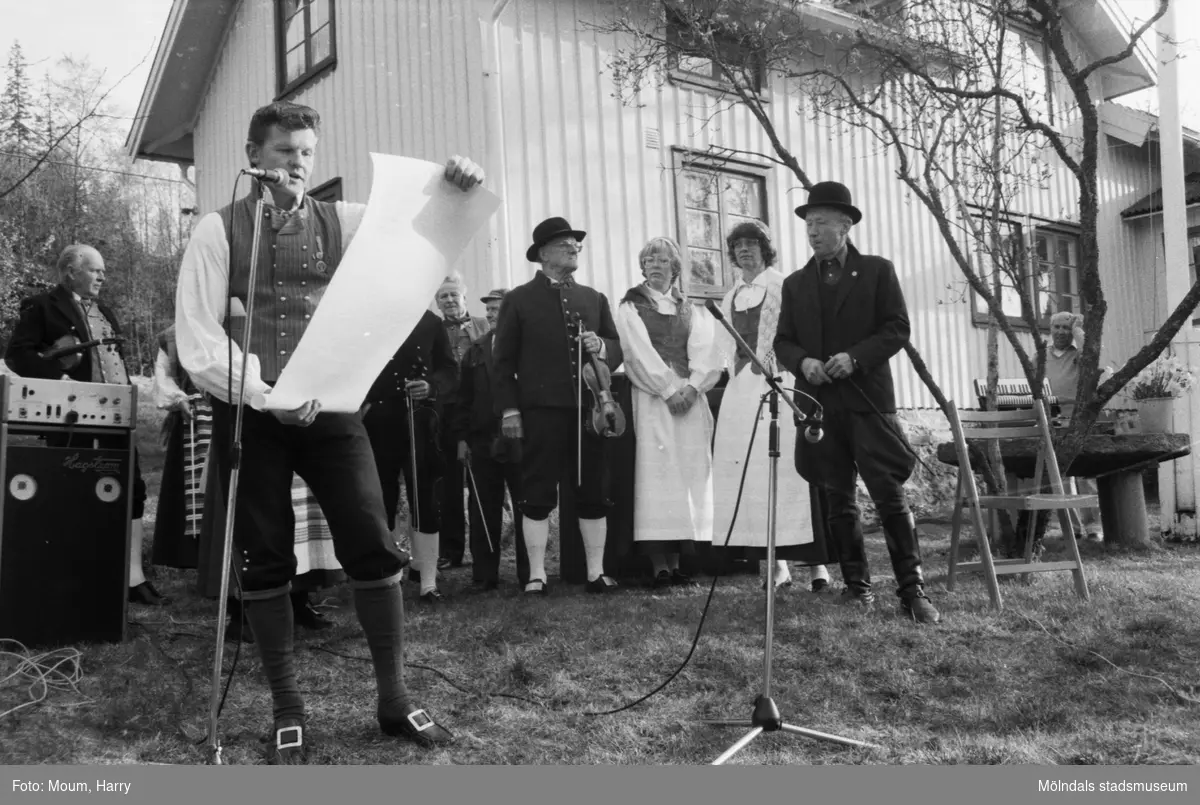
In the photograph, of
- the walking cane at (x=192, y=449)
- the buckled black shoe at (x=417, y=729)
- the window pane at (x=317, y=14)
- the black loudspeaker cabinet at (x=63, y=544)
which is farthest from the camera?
the window pane at (x=317, y=14)

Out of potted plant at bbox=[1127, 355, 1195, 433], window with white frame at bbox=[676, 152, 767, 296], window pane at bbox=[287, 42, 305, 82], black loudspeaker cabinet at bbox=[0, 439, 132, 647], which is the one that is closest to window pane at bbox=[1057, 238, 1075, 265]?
window with white frame at bbox=[676, 152, 767, 296]

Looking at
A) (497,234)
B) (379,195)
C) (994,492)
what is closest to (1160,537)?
(994,492)

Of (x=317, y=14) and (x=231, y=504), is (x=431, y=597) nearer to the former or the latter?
(x=231, y=504)

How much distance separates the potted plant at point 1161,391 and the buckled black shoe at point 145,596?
21.4ft

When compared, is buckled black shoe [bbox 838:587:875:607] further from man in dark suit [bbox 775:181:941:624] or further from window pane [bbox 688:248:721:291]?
window pane [bbox 688:248:721:291]

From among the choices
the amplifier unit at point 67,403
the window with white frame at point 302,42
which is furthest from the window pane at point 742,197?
the amplifier unit at point 67,403

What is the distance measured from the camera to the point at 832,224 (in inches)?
204

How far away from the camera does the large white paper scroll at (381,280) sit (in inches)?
122

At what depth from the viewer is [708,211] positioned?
1016 cm

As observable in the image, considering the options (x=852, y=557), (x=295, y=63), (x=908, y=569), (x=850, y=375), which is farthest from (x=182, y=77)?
(x=908, y=569)

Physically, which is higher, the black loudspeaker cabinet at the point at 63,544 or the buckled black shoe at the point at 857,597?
the black loudspeaker cabinet at the point at 63,544

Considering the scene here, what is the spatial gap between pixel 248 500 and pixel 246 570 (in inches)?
8.0

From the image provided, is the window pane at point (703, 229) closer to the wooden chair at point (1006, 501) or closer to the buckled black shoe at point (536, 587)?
the wooden chair at point (1006, 501)

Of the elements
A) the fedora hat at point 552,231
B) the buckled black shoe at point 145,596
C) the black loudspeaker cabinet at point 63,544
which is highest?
the fedora hat at point 552,231
